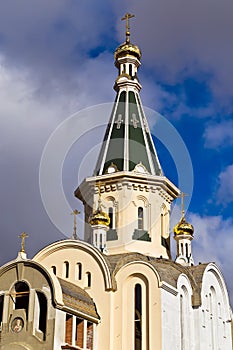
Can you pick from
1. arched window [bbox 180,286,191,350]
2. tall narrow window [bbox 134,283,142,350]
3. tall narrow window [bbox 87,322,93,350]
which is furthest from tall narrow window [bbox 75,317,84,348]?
arched window [bbox 180,286,191,350]

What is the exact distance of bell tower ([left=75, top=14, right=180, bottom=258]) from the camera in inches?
1032

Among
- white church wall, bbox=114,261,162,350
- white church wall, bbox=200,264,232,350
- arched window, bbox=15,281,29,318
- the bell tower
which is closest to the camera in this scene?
arched window, bbox=15,281,29,318

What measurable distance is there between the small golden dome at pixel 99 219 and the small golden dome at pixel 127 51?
929 centimetres

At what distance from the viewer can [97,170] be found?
2791cm

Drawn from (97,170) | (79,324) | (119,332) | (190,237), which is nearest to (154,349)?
(119,332)

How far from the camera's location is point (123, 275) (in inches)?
870

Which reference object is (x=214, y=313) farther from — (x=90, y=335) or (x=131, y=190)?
(x=90, y=335)

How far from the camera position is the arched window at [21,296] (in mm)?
19625

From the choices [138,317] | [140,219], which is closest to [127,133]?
[140,219]

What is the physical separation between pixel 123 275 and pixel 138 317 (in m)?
1.57

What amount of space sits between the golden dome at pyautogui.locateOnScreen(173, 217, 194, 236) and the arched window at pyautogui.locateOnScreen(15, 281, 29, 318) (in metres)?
9.87

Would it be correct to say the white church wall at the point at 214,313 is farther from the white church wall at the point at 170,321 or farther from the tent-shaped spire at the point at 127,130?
the tent-shaped spire at the point at 127,130

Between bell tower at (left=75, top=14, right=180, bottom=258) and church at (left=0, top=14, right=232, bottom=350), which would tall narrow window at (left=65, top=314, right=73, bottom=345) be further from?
bell tower at (left=75, top=14, right=180, bottom=258)

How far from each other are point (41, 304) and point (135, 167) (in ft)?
31.4
